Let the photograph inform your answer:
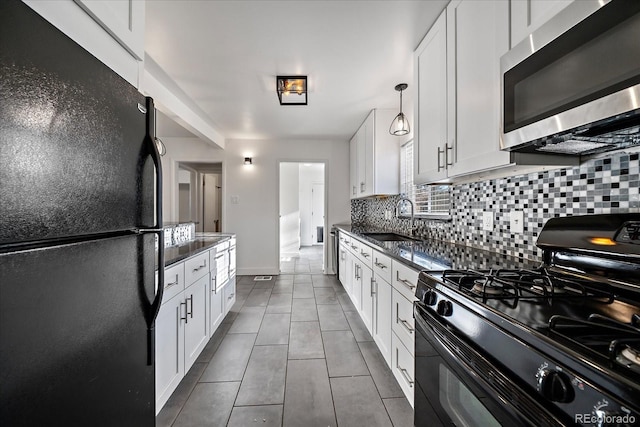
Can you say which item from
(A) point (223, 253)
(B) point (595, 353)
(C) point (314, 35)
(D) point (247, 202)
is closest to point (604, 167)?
(B) point (595, 353)

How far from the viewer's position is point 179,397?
176 cm

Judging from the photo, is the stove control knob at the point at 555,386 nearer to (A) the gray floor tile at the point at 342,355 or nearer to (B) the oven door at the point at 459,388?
(B) the oven door at the point at 459,388

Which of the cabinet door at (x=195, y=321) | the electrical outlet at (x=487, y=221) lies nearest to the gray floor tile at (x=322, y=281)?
the cabinet door at (x=195, y=321)

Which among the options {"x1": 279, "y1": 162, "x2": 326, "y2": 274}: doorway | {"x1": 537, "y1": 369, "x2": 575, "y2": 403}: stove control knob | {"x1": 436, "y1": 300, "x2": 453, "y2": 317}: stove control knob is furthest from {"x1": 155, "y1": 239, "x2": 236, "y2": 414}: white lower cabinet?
{"x1": 279, "y1": 162, "x2": 326, "y2": 274}: doorway

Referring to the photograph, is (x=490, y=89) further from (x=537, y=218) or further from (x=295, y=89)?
(x=295, y=89)

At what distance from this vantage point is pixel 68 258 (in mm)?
686

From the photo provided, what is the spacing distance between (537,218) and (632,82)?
36.0 inches

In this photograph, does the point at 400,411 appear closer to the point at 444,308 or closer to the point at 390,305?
the point at 390,305

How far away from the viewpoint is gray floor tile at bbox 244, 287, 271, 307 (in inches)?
136

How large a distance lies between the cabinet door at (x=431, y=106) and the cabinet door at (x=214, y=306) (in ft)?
6.42

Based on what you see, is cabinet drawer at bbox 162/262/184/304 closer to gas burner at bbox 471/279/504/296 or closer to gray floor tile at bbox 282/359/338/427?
gray floor tile at bbox 282/359/338/427

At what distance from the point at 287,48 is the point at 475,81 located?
1.43m

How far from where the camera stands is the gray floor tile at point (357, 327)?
256 cm

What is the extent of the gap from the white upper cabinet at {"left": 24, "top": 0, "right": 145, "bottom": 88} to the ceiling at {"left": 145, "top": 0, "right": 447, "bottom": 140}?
0.77 m
